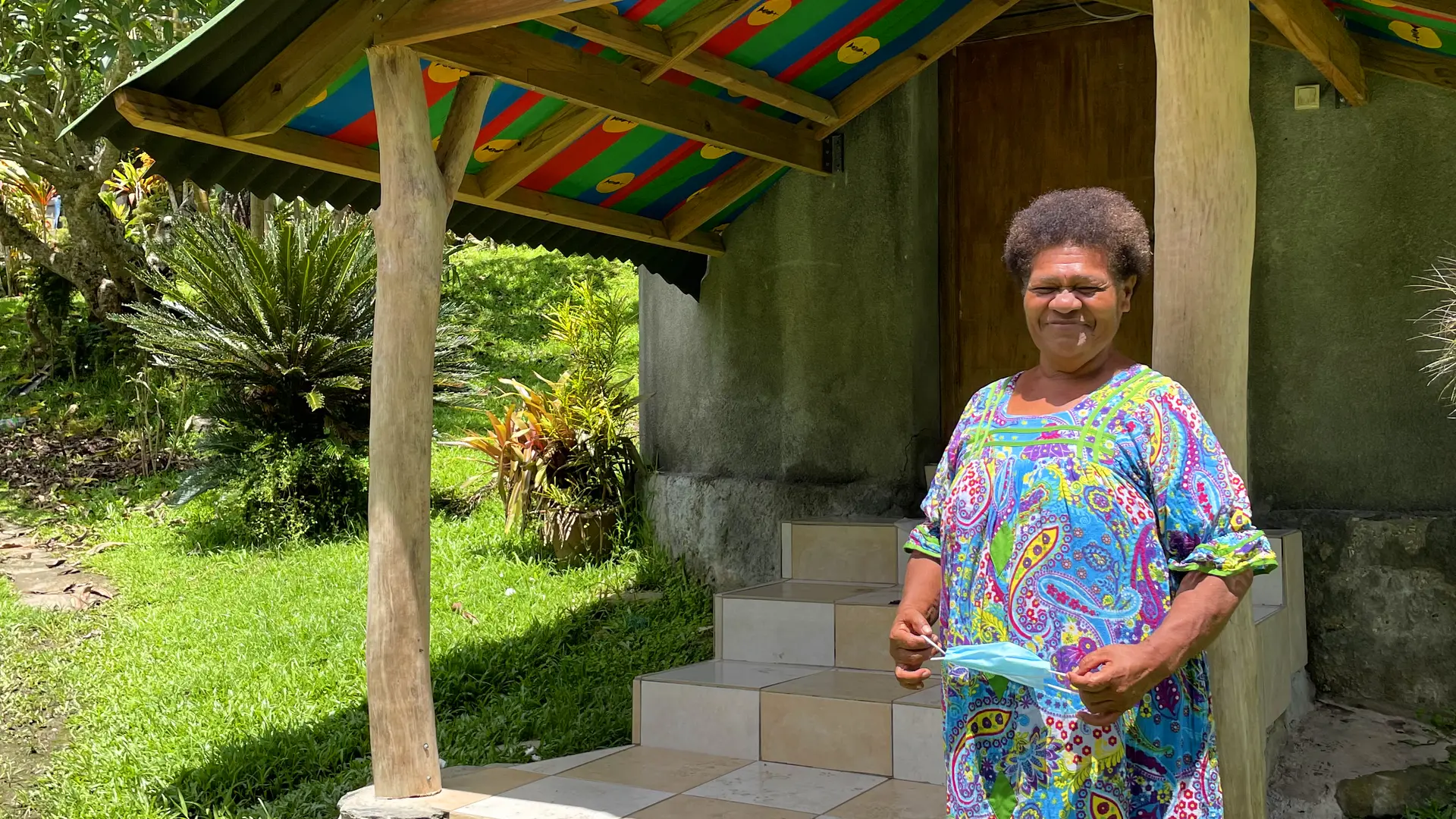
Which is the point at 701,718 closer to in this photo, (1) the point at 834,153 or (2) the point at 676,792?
(2) the point at 676,792

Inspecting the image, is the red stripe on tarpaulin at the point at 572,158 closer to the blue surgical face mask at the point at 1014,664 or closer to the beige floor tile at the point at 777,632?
the beige floor tile at the point at 777,632

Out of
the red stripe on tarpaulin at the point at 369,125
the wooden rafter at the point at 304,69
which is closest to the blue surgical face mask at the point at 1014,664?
the wooden rafter at the point at 304,69

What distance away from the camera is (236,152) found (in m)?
5.16

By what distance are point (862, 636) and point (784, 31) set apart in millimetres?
2565

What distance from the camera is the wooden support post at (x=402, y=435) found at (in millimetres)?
4227

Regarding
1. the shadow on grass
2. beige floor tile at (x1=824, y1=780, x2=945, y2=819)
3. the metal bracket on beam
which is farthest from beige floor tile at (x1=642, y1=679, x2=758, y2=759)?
the metal bracket on beam

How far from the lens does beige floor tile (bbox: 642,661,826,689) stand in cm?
495

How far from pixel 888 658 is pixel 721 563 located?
2.03m

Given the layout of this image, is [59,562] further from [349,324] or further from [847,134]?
[847,134]

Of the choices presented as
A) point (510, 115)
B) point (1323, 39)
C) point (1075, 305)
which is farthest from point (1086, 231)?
point (510, 115)

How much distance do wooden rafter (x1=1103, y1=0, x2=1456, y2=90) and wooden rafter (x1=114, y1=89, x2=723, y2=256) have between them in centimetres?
277

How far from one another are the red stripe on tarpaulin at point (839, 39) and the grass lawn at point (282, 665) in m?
2.84

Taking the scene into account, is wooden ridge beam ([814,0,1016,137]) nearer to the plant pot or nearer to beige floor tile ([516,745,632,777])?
the plant pot

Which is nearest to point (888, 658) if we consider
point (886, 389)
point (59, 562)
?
point (886, 389)
